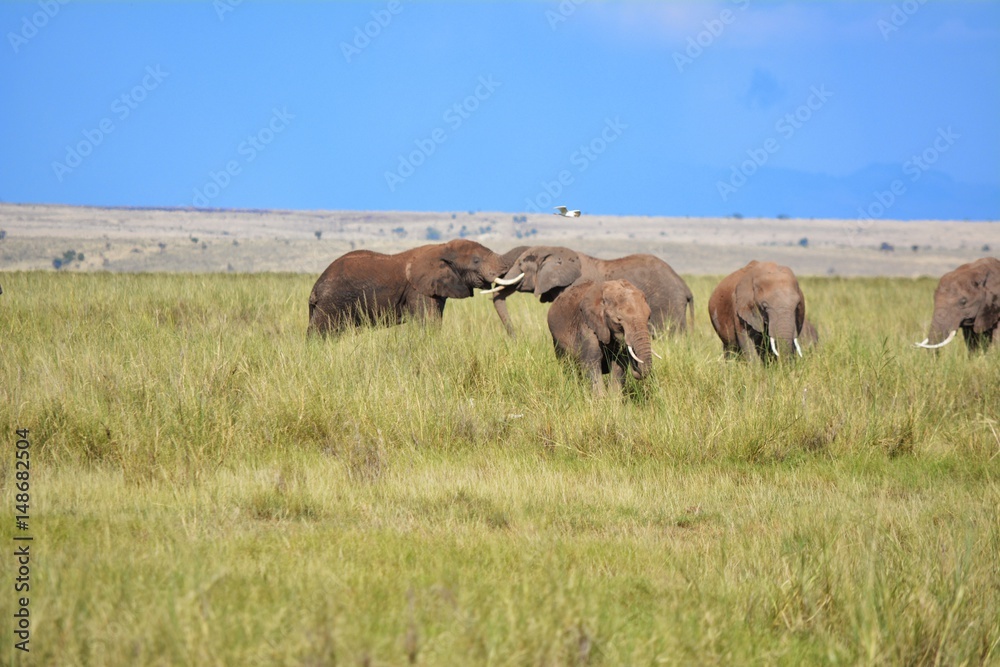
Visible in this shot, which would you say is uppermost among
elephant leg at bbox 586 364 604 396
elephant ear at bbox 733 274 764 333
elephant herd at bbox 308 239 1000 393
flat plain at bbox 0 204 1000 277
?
flat plain at bbox 0 204 1000 277

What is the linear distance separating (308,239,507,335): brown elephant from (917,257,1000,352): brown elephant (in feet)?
18.2

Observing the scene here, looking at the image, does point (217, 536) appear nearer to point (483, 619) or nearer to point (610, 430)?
point (483, 619)

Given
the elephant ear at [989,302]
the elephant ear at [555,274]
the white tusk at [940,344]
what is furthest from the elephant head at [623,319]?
the elephant ear at [989,302]

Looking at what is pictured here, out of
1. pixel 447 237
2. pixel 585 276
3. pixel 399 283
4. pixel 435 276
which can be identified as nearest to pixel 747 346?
pixel 585 276

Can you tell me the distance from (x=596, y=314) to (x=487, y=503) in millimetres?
2846

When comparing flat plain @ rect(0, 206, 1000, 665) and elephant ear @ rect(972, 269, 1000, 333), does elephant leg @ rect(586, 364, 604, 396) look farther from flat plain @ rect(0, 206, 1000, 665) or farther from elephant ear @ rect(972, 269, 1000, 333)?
elephant ear @ rect(972, 269, 1000, 333)

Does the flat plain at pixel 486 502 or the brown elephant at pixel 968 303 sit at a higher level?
the brown elephant at pixel 968 303

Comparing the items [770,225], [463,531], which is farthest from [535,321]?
[770,225]

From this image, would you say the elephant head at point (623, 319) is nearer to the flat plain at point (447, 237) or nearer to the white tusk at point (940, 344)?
the white tusk at point (940, 344)

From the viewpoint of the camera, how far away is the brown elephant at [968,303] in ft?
42.6

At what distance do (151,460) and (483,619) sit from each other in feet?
13.1

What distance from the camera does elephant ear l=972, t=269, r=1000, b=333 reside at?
13062 millimetres

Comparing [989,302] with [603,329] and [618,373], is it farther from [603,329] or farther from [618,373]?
[603,329]

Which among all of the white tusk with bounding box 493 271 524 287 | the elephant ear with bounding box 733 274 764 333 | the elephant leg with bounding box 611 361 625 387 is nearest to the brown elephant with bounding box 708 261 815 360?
the elephant ear with bounding box 733 274 764 333
